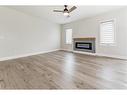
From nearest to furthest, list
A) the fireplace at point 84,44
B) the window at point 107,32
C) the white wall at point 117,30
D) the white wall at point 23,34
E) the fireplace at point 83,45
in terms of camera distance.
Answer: the white wall at point 117,30 → the white wall at point 23,34 → the window at point 107,32 → the fireplace at point 84,44 → the fireplace at point 83,45

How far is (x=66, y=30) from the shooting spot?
358 inches

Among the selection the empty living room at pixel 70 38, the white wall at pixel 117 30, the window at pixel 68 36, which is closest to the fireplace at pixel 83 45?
the empty living room at pixel 70 38

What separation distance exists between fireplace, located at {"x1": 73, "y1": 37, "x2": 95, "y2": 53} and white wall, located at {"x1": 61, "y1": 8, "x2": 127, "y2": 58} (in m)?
0.28

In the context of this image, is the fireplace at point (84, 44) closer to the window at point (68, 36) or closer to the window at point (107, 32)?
the window at point (68, 36)

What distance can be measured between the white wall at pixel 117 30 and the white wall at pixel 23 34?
1.99 m

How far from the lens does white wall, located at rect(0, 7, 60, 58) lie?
530 centimetres

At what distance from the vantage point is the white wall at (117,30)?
5.05 metres

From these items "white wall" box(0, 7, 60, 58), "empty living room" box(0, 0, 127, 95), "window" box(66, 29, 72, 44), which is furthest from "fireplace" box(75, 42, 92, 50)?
"white wall" box(0, 7, 60, 58)

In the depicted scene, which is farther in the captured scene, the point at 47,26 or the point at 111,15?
the point at 47,26

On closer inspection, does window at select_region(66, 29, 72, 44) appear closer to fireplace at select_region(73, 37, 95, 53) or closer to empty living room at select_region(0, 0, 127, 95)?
empty living room at select_region(0, 0, 127, 95)

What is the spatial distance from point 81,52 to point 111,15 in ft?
10.0

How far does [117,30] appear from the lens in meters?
5.30
